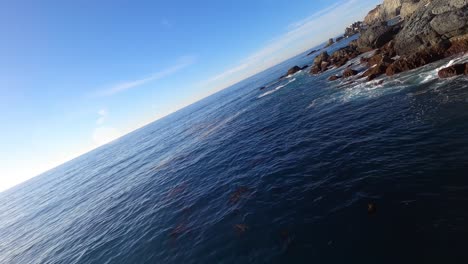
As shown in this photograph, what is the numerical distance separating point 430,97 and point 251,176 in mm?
19039

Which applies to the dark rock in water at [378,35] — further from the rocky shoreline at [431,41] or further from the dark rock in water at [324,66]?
the rocky shoreline at [431,41]

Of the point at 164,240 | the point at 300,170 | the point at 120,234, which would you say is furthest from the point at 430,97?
the point at 120,234

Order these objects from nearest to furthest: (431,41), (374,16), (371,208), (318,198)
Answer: (371,208) → (318,198) → (431,41) → (374,16)

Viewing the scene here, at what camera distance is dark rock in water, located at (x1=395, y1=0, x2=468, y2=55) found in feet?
99.5

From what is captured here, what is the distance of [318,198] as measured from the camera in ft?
48.3

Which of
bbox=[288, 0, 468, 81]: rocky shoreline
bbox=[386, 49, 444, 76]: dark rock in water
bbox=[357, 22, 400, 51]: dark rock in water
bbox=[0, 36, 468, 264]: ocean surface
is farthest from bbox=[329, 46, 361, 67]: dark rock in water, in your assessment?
bbox=[0, 36, 468, 264]: ocean surface

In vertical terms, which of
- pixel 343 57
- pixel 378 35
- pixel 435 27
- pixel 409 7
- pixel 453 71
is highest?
pixel 409 7

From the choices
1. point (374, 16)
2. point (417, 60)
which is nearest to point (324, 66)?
point (417, 60)

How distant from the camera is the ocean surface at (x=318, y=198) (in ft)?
34.6

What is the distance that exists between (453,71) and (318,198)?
2291cm

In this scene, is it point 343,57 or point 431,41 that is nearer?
point 431,41

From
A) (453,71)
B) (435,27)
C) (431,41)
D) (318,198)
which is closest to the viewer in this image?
(318,198)

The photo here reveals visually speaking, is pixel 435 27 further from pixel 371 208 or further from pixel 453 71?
pixel 371 208

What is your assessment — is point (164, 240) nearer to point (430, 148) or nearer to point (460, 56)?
point (430, 148)
